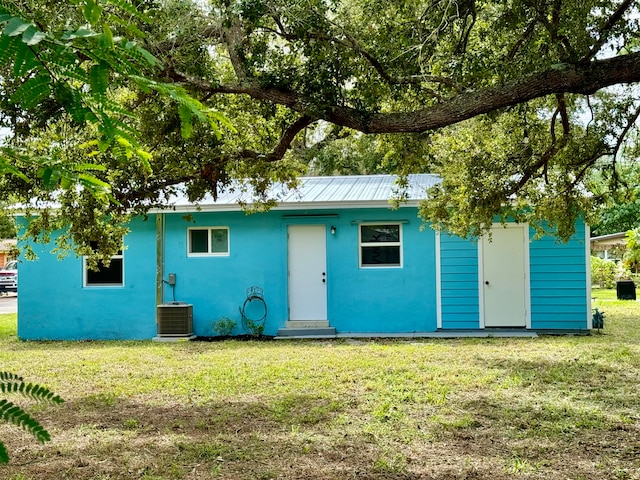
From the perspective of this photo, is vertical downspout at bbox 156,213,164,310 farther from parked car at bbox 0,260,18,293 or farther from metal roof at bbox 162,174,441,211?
parked car at bbox 0,260,18,293

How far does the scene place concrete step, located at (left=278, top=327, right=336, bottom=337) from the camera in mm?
13164

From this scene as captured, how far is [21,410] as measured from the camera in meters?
1.72

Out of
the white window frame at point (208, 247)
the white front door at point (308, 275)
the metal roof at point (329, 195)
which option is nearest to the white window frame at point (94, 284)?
the white window frame at point (208, 247)

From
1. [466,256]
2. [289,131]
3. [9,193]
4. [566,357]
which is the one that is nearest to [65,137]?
[9,193]

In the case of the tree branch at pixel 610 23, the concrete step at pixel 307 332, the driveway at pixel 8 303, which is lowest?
the driveway at pixel 8 303

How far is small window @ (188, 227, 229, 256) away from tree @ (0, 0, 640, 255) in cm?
413

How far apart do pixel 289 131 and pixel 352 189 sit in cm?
713

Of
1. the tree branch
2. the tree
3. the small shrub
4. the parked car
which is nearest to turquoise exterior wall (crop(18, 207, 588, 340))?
the small shrub

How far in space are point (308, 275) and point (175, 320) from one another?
2840mm

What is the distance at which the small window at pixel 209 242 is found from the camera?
14.0m

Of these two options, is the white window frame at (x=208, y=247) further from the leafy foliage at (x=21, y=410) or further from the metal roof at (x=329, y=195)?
the leafy foliage at (x=21, y=410)

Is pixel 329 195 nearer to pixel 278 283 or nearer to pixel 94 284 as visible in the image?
pixel 278 283

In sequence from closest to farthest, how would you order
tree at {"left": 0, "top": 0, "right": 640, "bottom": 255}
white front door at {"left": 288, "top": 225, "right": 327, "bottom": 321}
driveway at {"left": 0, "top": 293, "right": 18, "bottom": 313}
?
1. tree at {"left": 0, "top": 0, "right": 640, "bottom": 255}
2. white front door at {"left": 288, "top": 225, "right": 327, "bottom": 321}
3. driveway at {"left": 0, "top": 293, "right": 18, "bottom": 313}

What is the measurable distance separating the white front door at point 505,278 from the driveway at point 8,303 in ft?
53.4
